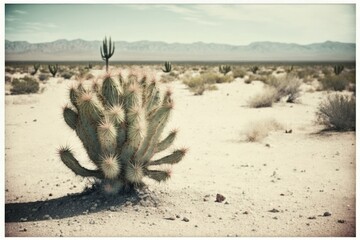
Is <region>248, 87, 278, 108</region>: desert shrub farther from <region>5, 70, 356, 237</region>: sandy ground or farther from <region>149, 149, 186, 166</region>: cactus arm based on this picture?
<region>149, 149, 186, 166</region>: cactus arm

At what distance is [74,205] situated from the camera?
5199mm

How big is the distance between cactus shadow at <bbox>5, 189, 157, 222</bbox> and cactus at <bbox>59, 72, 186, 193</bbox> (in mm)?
159

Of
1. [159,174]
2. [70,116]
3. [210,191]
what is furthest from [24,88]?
[159,174]

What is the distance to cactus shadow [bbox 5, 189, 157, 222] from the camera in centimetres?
500

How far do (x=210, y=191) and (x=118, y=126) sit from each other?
183 cm

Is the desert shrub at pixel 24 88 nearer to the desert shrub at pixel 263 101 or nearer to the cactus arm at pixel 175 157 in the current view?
the desert shrub at pixel 263 101

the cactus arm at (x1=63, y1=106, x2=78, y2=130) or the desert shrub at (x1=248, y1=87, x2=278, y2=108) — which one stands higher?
the desert shrub at (x1=248, y1=87, x2=278, y2=108)

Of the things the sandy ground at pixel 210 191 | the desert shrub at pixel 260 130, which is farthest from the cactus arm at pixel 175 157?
the desert shrub at pixel 260 130

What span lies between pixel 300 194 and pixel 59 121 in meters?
8.34

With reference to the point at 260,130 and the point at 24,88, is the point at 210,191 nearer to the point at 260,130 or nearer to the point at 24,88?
the point at 260,130

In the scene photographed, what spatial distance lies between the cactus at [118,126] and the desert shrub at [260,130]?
4.59 meters

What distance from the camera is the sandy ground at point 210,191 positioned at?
4699mm

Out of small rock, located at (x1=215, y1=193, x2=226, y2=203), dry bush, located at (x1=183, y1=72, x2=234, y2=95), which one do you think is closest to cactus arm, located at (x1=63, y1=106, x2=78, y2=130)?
small rock, located at (x1=215, y1=193, x2=226, y2=203)

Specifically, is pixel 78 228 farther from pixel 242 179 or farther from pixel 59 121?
pixel 59 121
